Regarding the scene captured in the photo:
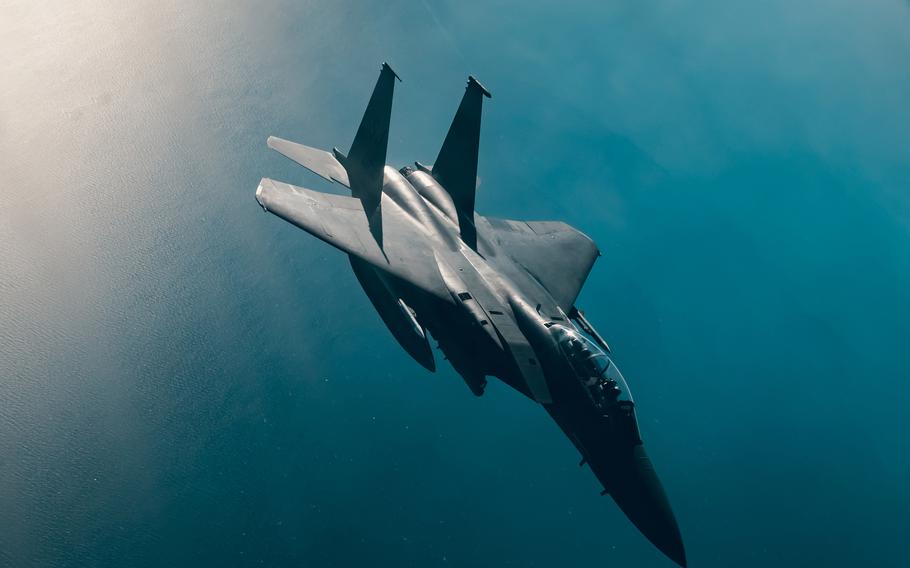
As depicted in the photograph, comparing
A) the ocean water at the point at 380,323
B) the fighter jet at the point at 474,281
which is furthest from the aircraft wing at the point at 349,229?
the ocean water at the point at 380,323

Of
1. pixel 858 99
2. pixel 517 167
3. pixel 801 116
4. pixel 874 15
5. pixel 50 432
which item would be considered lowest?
pixel 50 432

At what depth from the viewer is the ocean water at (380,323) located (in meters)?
12.9

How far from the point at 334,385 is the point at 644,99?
44.6 ft

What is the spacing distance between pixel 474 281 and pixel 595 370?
3198mm

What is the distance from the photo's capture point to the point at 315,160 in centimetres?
1647

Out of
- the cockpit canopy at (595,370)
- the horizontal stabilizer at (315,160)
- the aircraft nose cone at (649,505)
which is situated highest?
the horizontal stabilizer at (315,160)

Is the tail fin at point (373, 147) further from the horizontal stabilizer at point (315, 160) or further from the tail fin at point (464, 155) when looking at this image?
the tail fin at point (464, 155)

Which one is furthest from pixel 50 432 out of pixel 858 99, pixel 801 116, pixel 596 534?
pixel 858 99

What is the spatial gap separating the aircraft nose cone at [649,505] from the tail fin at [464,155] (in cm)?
576

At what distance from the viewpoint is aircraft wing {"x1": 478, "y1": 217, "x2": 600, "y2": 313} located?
14.8 meters

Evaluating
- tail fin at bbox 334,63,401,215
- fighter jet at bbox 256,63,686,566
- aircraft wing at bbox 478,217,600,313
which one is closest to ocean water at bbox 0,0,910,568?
aircraft wing at bbox 478,217,600,313

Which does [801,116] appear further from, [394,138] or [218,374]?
[218,374]

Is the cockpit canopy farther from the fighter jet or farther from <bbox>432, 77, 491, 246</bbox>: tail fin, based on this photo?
<bbox>432, 77, 491, 246</bbox>: tail fin

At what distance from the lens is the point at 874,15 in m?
25.4
